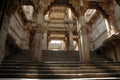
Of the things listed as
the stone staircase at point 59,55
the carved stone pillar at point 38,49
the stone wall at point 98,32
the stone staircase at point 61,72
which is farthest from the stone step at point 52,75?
the stone wall at point 98,32

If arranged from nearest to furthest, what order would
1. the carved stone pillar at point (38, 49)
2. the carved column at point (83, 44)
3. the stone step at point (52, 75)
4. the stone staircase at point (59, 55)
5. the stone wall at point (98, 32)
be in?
the stone step at point (52, 75)
the carved stone pillar at point (38, 49)
the carved column at point (83, 44)
the stone staircase at point (59, 55)
the stone wall at point (98, 32)

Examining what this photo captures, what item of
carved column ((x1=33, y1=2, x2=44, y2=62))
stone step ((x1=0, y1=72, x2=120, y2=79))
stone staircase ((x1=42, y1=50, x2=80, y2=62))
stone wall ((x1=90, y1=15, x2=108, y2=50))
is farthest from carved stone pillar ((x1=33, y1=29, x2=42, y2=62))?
stone wall ((x1=90, y1=15, x2=108, y2=50))

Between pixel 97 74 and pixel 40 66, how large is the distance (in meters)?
2.81

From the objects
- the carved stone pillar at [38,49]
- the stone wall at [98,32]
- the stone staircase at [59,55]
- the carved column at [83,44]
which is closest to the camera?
the carved stone pillar at [38,49]

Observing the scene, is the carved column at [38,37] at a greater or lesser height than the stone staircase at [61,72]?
greater

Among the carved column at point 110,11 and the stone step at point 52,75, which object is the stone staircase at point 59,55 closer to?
the carved column at point 110,11

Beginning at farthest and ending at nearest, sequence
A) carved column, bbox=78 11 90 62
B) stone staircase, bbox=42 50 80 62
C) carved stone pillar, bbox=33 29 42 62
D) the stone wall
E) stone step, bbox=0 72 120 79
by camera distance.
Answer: the stone wall
stone staircase, bbox=42 50 80 62
carved column, bbox=78 11 90 62
carved stone pillar, bbox=33 29 42 62
stone step, bbox=0 72 120 79

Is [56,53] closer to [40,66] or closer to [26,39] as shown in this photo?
[40,66]

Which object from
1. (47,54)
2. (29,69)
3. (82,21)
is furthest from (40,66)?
(82,21)

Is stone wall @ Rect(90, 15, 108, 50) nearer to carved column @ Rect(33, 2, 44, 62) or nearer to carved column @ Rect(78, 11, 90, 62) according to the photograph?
carved column @ Rect(78, 11, 90, 62)

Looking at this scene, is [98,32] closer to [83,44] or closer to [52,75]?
[83,44]

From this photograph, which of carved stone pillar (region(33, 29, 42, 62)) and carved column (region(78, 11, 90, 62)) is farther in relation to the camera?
carved column (region(78, 11, 90, 62))

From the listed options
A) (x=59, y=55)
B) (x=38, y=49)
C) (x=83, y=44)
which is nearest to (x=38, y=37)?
(x=38, y=49)

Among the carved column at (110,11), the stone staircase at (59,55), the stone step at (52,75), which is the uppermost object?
the carved column at (110,11)
